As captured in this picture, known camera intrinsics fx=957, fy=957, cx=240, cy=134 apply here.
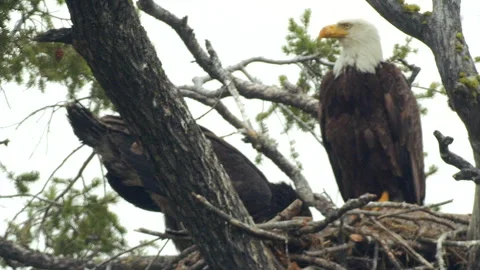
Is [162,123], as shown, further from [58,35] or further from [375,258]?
[375,258]

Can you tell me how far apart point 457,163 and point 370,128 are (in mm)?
2722

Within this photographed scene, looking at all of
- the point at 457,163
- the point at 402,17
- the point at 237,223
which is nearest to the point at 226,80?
the point at 402,17

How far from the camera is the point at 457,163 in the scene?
4715 mm

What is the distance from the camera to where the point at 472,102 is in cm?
483

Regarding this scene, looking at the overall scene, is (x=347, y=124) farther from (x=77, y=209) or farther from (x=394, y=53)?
(x=77, y=209)

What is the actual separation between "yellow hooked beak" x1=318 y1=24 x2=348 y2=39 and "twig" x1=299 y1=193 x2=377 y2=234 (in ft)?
9.06

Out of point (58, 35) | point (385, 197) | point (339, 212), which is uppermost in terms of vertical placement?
point (58, 35)

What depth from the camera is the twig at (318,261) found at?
5614mm

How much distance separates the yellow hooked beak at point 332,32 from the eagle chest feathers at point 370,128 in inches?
16.4

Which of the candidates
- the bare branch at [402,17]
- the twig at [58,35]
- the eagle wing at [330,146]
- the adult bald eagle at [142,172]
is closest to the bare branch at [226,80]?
the adult bald eagle at [142,172]

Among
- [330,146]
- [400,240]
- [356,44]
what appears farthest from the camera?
[356,44]

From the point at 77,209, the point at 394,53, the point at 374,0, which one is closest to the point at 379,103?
the point at 394,53

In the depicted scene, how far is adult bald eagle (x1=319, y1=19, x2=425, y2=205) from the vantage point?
739 centimetres

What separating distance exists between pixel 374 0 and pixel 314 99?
7.97 feet
